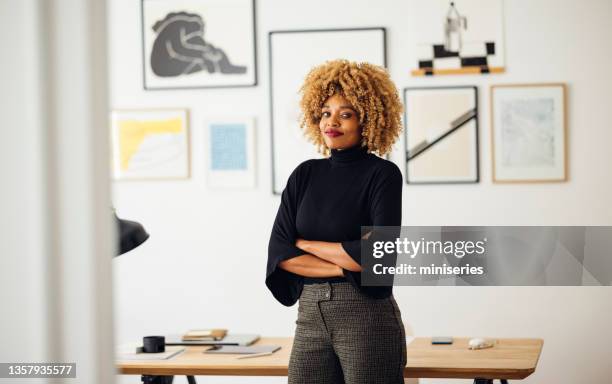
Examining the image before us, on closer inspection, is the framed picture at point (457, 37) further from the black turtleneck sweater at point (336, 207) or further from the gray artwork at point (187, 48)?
the black turtleneck sweater at point (336, 207)

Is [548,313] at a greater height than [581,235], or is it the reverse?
[581,235]

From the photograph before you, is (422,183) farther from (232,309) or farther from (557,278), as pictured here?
(232,309)

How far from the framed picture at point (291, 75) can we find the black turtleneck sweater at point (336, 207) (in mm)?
1984

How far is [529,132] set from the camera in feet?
13.2

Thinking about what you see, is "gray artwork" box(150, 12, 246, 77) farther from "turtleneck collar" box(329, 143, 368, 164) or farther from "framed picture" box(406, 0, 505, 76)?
"turtleneck collar" box(329, 143, 368, 164)

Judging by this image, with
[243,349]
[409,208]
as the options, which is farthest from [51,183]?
[409,208]

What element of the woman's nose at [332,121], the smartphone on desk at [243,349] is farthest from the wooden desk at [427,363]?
the woman's nose at [332,121]

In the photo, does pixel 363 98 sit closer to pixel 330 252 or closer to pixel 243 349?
pixel 330 252

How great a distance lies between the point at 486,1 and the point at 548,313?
1.65 m

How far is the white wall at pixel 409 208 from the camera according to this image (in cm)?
400

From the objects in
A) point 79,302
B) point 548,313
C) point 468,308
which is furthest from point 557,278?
point 79,302

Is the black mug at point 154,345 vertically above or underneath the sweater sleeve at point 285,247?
underneath

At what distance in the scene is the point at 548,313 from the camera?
402 centimetres

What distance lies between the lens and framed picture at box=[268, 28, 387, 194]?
13.6 feet
